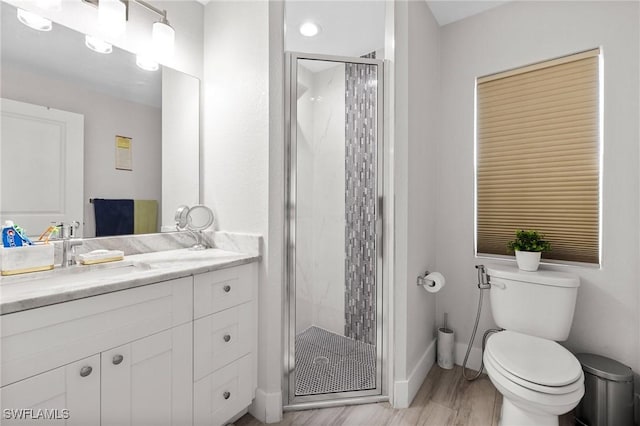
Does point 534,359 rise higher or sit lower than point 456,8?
lower

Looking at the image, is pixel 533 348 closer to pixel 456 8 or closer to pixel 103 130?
pixel 456 8

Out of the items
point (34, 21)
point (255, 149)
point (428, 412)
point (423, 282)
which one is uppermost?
point (34, 21)

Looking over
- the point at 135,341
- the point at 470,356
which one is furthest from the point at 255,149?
the point at 470,356

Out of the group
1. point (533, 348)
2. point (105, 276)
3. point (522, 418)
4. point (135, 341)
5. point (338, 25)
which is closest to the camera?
point (135, 341)

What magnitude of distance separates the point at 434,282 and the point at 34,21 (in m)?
2.47

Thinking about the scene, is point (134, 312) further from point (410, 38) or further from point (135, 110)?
point (410, 38)

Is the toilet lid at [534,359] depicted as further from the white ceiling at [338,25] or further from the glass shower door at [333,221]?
the white ceiling at [338,25]

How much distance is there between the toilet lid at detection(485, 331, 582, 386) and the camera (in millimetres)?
1281

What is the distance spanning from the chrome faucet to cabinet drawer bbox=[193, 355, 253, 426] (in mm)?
796

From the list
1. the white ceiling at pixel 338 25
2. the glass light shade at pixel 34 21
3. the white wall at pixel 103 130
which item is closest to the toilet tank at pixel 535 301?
the white ceiling at pixel 338 25

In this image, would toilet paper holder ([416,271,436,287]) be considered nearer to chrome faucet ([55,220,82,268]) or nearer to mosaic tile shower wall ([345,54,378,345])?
mosaic tile shower wall ([345,54,378,345])

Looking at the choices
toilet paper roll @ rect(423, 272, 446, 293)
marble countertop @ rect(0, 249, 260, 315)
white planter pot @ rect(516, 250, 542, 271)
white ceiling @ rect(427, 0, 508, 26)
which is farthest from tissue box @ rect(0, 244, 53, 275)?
white ceiling @ rect(427, 0, 508, 26)

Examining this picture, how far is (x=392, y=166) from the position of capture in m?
1.72

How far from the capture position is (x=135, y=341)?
1082 mm
